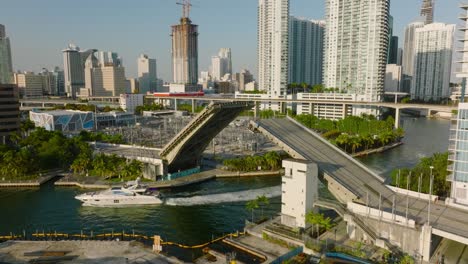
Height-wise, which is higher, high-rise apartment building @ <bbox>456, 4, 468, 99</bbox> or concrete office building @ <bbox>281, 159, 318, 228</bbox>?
high-rise apartment building @ <bbox>456, 4, 468, 99</bbox>

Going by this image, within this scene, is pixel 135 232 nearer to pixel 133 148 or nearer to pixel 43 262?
pixel 43 262

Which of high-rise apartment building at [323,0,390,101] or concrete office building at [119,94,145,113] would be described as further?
concrete office building at [119,94,145,113]

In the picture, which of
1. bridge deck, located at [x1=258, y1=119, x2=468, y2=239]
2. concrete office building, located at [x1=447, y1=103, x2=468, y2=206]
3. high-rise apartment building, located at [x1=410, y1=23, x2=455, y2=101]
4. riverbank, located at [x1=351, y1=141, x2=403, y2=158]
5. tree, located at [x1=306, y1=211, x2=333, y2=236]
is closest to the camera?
bridge deck, located at [x1=258, y1=119, x2=468, y2=239]

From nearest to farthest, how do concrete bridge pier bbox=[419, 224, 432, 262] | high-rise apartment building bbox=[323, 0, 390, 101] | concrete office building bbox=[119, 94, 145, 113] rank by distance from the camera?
concrete bridge pier bbox=[419, 224, 432, 262] → high-rise apartment building bbox=[323, 0, 390, 101] → concrete office building bbox=[119, 94, 145, 113]

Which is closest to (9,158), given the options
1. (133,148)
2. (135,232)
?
(133,148)

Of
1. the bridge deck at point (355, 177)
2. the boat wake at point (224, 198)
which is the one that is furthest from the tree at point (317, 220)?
the boat wake at point (224, 198)

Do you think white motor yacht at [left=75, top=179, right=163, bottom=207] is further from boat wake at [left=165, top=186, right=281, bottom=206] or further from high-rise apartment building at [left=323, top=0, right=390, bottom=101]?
high-rise apartment building at [left=323, top=0, right=390, bottom=101]

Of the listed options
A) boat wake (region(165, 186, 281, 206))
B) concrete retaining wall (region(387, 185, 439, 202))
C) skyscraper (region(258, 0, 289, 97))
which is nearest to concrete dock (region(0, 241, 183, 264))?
boat wake (region(165, 186, 281, 206))
